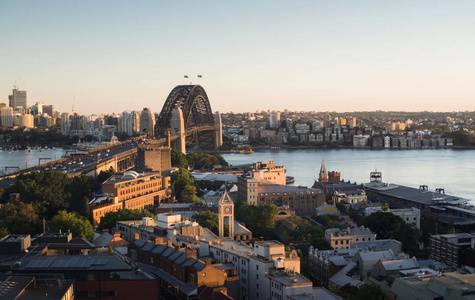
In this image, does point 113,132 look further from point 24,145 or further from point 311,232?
point 311,232

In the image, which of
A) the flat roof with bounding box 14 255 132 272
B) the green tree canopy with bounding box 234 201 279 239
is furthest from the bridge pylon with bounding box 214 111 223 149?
the flat roof with bounding box 14 255 132 272

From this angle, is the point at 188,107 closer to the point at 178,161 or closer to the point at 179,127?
the point at 179,127

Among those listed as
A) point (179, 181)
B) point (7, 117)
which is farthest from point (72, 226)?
point (7, 117)

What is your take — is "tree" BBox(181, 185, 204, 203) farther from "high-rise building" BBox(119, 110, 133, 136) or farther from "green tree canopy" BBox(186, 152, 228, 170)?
"high-rise building" BBox(119, 110, 133, 136)

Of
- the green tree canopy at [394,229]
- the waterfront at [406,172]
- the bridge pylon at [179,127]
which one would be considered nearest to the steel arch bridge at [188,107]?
the bridge pylon at [179,127]

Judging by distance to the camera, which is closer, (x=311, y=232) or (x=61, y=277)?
(x=61, y=277)

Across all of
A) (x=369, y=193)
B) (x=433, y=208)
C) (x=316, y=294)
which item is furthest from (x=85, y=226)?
(x=369, y=193)
